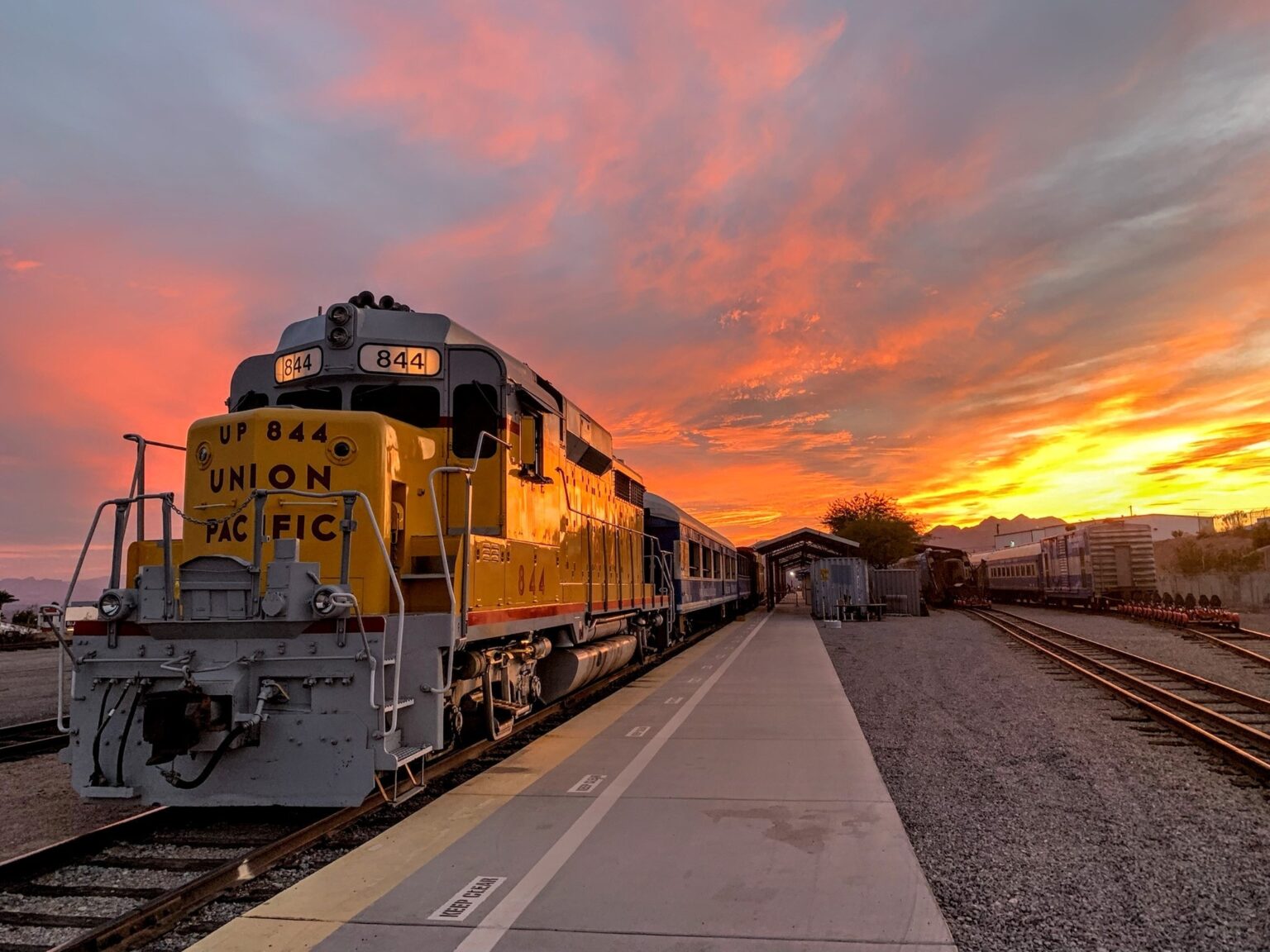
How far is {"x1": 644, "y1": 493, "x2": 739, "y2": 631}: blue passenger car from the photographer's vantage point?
55.2ft

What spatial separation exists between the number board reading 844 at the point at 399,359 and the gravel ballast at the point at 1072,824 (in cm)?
490

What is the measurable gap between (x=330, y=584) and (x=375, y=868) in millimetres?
1726

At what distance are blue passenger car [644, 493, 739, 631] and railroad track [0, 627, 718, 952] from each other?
34.7 ft

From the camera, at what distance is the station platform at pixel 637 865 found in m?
3.53

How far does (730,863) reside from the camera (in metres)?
4.35

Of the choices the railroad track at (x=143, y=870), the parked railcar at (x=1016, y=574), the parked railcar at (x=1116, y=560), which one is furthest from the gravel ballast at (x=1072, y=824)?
the parked railcar at (x=1016, y=574)

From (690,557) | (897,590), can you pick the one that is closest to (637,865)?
(690,557)

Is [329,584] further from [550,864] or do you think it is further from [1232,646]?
[1232,646]

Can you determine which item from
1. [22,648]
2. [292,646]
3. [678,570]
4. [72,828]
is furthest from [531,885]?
[22,648]

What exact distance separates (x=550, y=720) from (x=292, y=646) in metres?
4.73

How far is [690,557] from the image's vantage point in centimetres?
1906

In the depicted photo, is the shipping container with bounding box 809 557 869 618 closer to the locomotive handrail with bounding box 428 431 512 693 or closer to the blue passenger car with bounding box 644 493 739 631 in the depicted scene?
the blue passenger car with bounding box 644 493 739 631

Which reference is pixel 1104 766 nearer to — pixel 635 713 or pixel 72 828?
pixel 635 713

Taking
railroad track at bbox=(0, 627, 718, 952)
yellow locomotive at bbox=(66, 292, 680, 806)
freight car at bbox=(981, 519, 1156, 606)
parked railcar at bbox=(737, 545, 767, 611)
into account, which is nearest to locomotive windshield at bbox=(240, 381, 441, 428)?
yellow locomotive at bbox=(66, 292, 680, 806)
